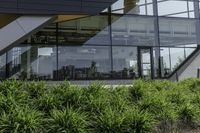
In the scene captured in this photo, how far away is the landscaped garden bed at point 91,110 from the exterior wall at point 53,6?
9.40 m

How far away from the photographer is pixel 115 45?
2264 centimetres

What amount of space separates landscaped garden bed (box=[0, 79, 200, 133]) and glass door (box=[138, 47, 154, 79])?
12.3 metres

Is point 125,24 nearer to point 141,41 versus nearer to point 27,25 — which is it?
point 141,41

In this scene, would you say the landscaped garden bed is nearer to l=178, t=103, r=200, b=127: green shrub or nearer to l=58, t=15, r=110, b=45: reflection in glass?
l=178, t=103, r=200, b=127: green shrub

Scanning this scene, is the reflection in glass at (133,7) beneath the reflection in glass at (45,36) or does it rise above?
above

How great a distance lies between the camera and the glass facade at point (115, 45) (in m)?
21.1

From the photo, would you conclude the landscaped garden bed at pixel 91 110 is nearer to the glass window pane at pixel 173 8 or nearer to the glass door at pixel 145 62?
the glass door at pixel 145 62

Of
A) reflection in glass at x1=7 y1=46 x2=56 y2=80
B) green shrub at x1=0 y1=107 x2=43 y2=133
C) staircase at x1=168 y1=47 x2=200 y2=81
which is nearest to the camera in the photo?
green shrub at x1=0 y1=107 x2=43 y2=133

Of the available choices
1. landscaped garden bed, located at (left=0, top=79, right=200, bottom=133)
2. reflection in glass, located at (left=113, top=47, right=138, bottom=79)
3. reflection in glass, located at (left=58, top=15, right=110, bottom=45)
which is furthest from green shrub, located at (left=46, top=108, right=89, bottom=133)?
reflection in glass, located at (left=113, top=47, right=138, bottom=79)

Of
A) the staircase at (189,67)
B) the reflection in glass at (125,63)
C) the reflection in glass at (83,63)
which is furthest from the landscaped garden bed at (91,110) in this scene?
the staircase at (189,67)

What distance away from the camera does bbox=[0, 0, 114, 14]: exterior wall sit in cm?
1805

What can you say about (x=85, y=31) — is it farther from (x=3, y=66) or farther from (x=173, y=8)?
(x=173, y=8)

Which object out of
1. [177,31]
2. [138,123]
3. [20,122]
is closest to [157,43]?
[177,31]

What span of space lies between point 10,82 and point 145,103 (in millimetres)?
3636
